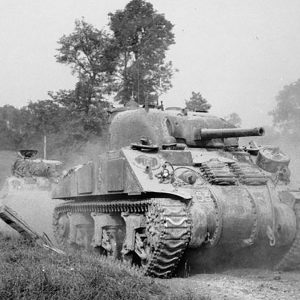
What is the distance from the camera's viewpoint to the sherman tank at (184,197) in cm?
967

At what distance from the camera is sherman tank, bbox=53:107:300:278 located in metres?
9.67

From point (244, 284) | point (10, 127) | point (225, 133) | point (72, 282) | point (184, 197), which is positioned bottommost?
point (244, 284)

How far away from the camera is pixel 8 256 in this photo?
943 cm

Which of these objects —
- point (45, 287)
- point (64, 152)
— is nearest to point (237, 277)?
point (45, 287)

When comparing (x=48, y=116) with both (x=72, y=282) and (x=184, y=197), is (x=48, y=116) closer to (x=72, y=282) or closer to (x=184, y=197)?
(x=184, y=197)

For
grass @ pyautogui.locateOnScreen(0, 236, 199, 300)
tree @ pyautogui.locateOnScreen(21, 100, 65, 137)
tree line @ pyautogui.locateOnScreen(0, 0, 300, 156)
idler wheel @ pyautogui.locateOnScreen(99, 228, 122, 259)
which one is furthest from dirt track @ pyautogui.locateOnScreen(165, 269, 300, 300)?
tree @ pyautogui.locateOnScreen(21, 100, 65, 137)

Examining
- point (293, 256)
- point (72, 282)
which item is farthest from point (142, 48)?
point (72, 282)

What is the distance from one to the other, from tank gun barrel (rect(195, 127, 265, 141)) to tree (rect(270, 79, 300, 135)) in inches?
903

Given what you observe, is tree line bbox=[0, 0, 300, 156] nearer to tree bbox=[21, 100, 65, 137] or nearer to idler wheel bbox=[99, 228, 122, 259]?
tree bbox=[21, 100, 65, 137]

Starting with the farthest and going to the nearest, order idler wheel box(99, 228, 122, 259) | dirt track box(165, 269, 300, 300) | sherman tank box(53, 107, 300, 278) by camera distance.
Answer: idler wheel box(99, 228, 122, 259)
sherman tank box(53, 107, 300, 278)
dirt track box(165, 269, 300, 300)

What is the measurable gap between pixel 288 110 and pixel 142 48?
1001cm

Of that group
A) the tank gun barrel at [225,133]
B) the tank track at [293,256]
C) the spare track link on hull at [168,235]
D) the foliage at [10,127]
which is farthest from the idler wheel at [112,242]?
the foliage at [10,127]

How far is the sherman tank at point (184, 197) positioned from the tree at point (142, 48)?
20.2 metres

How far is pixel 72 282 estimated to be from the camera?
7.05 m
